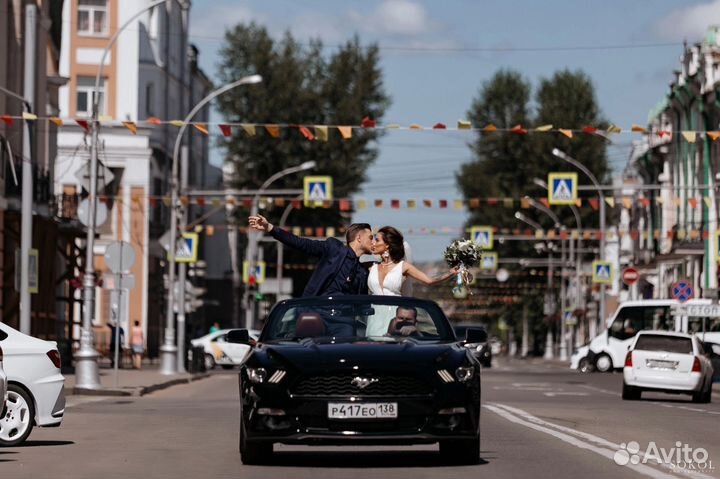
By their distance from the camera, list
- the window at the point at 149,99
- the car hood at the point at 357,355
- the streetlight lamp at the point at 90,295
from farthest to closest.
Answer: the window at the point at 149,99
the streetlight lamp at the point at 90,295
the car hood at the point at 357,355

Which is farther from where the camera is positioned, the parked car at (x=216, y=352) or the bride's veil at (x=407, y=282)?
the parked car at (x=216, y=352)

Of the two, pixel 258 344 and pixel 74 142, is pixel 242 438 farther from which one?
pixel 74 142

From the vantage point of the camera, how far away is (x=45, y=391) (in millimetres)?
18875

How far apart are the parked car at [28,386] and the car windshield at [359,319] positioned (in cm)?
428

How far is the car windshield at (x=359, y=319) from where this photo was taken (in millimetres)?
15023

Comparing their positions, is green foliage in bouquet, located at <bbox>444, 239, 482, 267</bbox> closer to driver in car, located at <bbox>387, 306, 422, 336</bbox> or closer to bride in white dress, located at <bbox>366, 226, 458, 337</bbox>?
bride in white dress, located at <bbox>366, 226, 458, 337</bbox>

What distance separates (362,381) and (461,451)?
1250 mm

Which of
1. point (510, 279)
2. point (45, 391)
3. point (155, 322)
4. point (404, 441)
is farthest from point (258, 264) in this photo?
point (404, 441)

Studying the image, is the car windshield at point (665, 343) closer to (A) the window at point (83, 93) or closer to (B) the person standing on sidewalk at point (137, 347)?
(B) the person standing on sidewalk at point (137, 347)

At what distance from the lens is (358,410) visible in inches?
549

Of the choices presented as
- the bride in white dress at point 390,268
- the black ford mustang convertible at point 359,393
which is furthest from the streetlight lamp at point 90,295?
the black ford mustang convertible at point 359,393

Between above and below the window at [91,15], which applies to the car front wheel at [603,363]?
below

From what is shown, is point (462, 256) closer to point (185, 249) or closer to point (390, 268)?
point (390, 268)

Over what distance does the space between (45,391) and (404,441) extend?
235 inches
